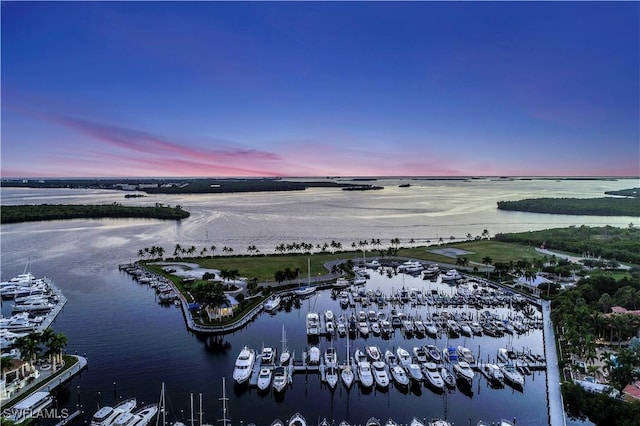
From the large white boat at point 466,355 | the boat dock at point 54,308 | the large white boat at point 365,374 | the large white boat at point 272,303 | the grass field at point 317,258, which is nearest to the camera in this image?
the large white boat at point 365,374

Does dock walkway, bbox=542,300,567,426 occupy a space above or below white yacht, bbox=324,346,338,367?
below

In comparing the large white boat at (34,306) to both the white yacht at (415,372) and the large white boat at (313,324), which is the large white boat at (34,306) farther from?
the white yacht at (415,372)

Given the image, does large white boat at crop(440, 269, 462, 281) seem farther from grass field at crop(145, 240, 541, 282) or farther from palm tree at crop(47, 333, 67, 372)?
palm tree at crop(47, 333, 67, 372)

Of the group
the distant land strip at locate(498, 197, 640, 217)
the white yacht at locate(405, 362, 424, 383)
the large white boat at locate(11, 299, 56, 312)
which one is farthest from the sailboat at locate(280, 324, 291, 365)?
the distant land strip at locate(498, 197, 640, 217)

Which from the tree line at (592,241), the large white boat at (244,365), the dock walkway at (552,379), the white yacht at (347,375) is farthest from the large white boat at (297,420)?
the tree line at (592,241)

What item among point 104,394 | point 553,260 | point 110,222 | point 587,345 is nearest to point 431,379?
point 587,345

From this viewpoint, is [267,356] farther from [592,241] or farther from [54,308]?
[592,241]
